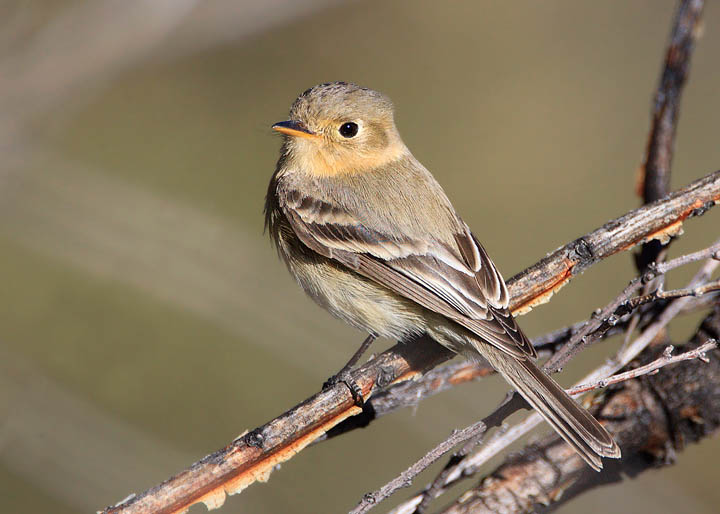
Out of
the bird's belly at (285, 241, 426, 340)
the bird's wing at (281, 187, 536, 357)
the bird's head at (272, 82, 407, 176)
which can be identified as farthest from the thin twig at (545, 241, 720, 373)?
the bird's head at (272, 82, 407, 176)

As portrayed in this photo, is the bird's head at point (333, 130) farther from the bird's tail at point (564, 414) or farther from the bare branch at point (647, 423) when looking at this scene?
the bare branch at point (647, 423)

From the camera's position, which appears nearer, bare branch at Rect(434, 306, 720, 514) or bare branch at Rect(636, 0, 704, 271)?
bare branch at Rect(434, 306, 720, 514)

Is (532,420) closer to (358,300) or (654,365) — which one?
(654,365)

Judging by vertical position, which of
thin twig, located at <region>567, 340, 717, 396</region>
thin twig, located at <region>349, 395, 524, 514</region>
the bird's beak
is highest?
the bird's beak

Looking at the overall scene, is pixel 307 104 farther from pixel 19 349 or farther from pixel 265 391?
pixel 19 349

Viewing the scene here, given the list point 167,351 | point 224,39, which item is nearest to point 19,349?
point 167,351

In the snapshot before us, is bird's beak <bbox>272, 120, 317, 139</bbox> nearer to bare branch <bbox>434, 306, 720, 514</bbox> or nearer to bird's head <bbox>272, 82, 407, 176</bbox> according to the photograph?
bird's head <bbox>272, 82, 407, 176</bbox>

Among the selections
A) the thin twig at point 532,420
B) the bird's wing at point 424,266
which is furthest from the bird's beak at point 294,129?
the thin twig at point 532,420

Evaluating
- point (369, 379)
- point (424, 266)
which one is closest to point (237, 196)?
point (424, 266)
